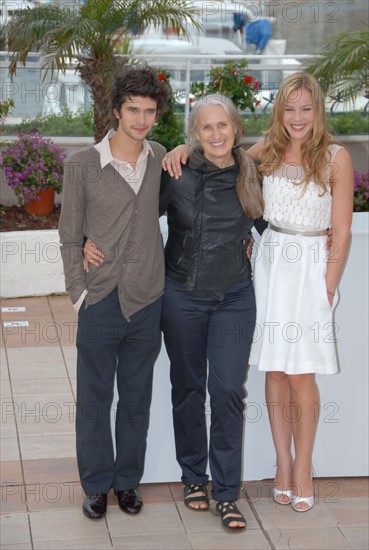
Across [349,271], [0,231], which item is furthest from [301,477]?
[0,231]

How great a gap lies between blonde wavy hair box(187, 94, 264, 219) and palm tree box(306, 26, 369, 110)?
16.6ft

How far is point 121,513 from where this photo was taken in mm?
4414

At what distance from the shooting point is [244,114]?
10.2 meters

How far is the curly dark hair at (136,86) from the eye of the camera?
3.95m

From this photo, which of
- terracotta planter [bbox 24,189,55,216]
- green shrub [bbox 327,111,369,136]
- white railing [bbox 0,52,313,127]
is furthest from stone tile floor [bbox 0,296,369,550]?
green shrub [bbox 327,111,369,136]

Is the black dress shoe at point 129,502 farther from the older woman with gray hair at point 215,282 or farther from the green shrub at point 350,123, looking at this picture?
the green shrub at point 350,123

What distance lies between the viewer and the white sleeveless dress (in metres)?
4.14

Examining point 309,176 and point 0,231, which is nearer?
point 309,176

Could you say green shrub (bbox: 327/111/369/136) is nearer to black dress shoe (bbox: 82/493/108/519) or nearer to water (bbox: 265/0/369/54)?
water (bbox: 265/0/369/54)

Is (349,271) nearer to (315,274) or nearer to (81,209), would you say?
(315,274)

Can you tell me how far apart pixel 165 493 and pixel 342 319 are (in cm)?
118

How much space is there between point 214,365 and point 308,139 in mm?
1048

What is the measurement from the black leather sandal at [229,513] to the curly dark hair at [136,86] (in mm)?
1791

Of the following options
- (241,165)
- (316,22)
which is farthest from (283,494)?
(316,22)
